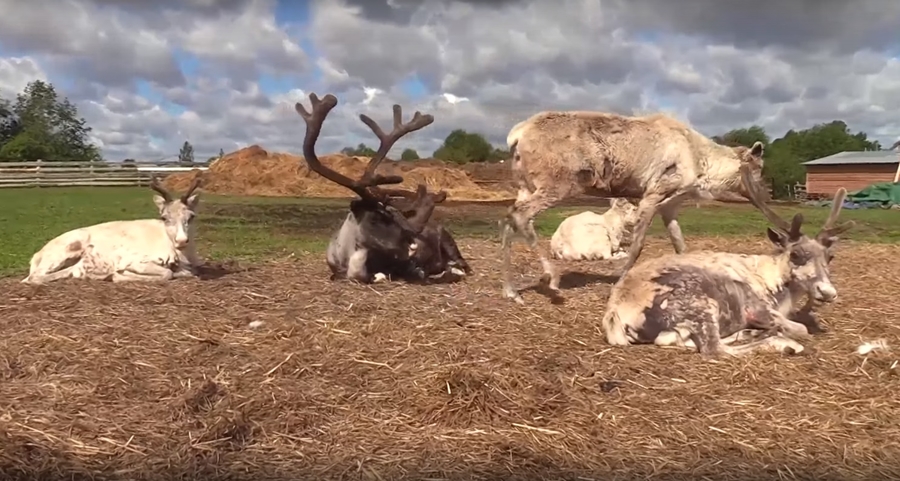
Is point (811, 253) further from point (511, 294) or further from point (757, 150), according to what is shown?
point (757, 150)

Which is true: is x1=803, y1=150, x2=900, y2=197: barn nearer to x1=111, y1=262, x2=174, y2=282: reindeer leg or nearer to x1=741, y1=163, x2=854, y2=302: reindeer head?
x1=741, y1=163, x2=854, y2=302: reindeer head

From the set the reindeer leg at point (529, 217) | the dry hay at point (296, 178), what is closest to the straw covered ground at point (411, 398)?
the reindeer leg at point (529, 217)

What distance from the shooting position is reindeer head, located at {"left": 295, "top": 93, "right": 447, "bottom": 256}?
10.3 metres

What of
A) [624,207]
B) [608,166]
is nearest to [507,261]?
[608,166]

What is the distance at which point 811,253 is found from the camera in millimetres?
7262

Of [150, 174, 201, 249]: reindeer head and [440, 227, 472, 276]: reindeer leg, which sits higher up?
[150, 174, 201, 249]: reindeer head

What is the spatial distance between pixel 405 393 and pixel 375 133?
6.16 m

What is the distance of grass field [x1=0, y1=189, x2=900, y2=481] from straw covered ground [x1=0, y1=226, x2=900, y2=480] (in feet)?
0.05

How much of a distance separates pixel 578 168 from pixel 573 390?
14.0 ft

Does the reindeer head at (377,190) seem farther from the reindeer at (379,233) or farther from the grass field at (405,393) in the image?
the grass field at (405,393)

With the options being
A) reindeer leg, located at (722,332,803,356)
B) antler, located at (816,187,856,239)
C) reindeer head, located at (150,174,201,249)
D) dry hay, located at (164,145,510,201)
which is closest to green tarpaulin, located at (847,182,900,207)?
dry hay, located at (164,145,510,201)

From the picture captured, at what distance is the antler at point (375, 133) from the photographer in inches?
403

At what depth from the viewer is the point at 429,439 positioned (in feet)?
15.4

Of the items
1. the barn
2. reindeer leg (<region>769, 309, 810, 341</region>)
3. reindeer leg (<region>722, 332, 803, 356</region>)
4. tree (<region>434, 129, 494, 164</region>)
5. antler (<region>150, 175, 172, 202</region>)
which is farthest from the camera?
tree (<region>434, 129, 494, 164</region>)
